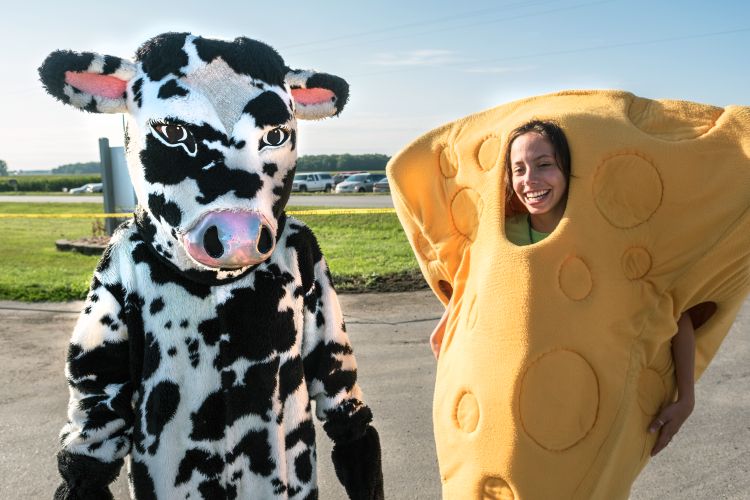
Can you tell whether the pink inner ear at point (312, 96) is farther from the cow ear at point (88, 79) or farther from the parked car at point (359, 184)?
the parked car at point (359, 184)

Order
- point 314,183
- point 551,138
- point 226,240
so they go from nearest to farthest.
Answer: point 226,240
point 551,138
point 314,183

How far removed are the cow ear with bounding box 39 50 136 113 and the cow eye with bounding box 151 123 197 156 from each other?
0.60 feet

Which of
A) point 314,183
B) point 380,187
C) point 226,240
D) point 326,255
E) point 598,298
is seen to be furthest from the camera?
point 314,183

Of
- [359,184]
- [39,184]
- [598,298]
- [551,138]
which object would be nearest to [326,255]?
[551,138]

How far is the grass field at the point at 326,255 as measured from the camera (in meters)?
7.33

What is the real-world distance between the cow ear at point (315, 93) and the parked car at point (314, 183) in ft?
96.3

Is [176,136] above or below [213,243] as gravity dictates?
above

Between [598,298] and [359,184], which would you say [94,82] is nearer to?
[598,298]

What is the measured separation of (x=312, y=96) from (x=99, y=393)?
999 millimetres

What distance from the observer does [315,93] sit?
2000 millimetres

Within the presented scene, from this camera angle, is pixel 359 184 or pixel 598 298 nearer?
pixel 598 298

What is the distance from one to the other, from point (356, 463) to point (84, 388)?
2.57 ft

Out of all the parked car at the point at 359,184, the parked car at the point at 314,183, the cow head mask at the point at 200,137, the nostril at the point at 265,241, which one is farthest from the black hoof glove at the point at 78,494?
the parked car at the point at 314,183

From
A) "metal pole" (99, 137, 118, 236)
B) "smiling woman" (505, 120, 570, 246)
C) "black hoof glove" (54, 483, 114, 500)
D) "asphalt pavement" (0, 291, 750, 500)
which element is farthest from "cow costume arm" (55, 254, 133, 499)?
"metal pole" (99, 137, 118, 236)
